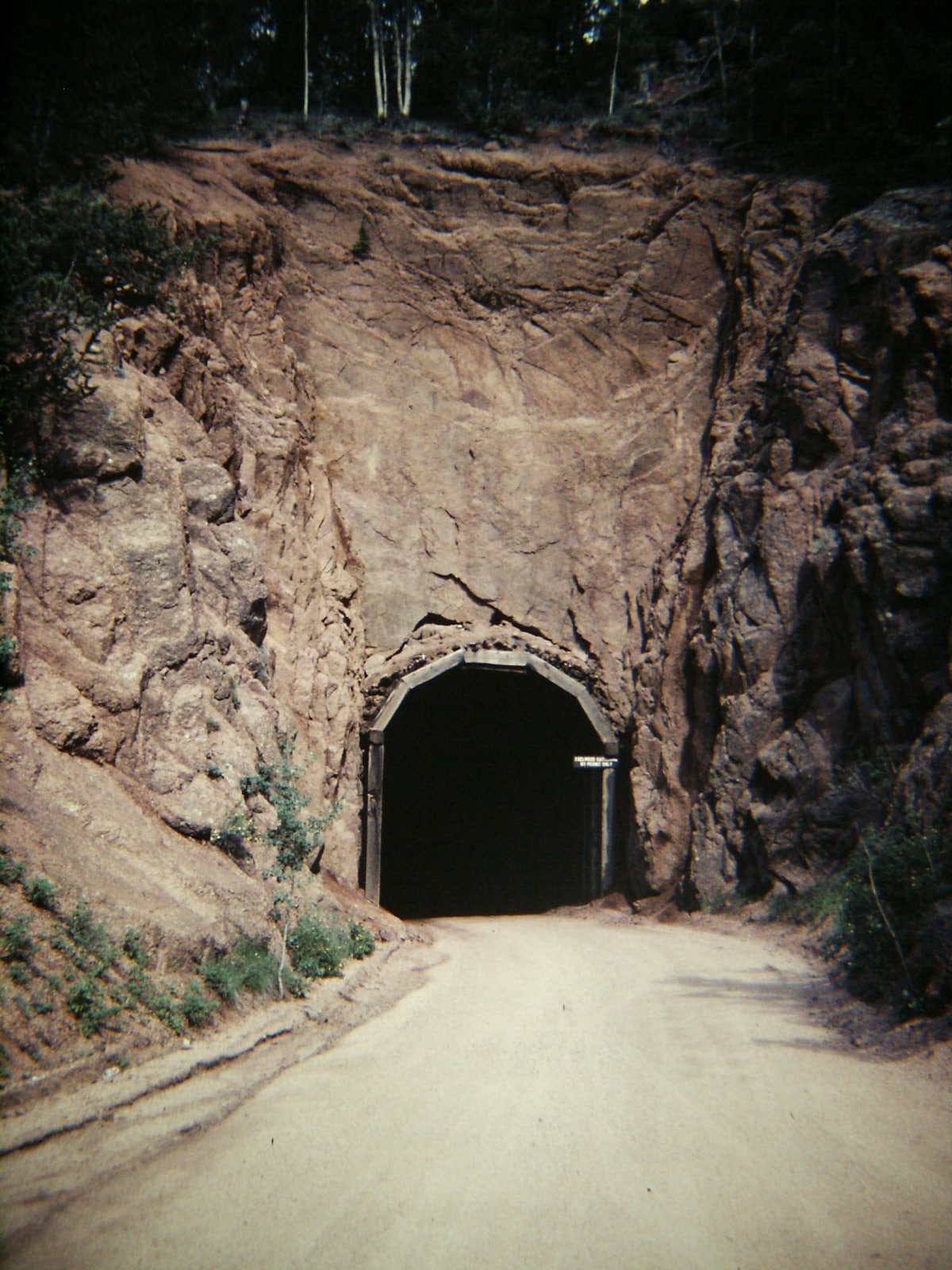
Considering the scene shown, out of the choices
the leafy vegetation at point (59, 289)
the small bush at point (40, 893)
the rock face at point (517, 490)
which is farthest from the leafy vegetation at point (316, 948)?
the leafy vegetation at point (59, 289)

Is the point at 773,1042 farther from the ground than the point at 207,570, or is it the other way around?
the point at 207,570

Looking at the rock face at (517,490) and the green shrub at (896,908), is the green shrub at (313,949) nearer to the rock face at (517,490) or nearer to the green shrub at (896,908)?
the rock face at (517,490)

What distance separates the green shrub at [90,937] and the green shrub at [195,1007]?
22.0 inches

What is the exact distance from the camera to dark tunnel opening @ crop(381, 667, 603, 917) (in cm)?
2028

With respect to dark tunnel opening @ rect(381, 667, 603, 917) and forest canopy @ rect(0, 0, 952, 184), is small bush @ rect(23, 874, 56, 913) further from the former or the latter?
dark tunnel opening @ rect(381, 667, 603, 917)

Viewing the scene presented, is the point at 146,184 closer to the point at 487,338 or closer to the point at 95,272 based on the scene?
the point at 95,272

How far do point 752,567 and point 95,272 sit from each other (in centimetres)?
1066

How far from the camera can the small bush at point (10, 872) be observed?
220 inches

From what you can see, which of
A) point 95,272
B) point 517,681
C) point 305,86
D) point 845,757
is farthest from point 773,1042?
point 305,86

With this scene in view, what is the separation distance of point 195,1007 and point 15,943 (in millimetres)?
1306

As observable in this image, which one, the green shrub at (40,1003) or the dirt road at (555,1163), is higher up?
the green shrub at (40,1003)

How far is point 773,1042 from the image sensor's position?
603 centimetres

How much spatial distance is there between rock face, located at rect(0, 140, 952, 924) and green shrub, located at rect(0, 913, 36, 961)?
1578 mm

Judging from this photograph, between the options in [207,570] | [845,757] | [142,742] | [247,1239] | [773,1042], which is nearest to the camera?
[247,1239]
